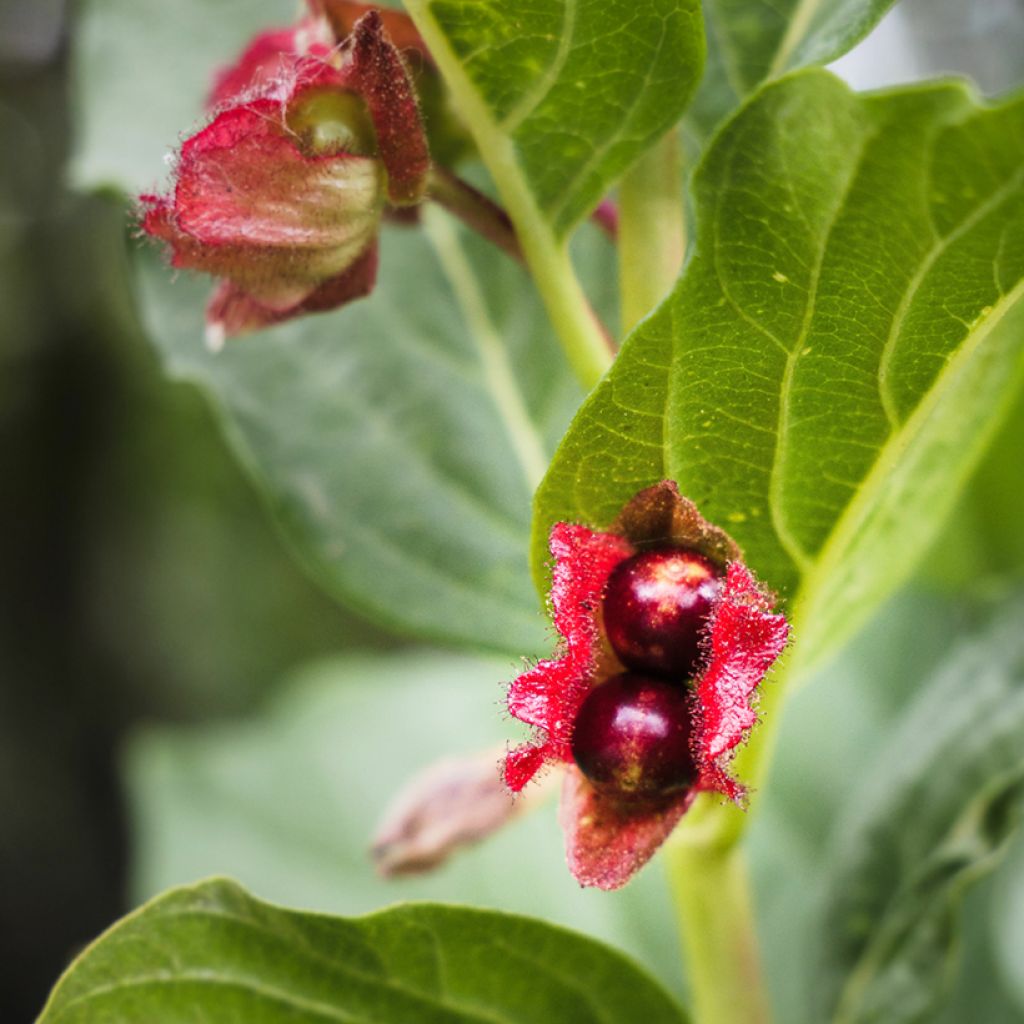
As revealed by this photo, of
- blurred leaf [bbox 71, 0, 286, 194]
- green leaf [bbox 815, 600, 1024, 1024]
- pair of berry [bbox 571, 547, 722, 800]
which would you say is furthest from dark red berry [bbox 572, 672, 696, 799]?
blurred leaf [bbox 71, 0, 286, 194]

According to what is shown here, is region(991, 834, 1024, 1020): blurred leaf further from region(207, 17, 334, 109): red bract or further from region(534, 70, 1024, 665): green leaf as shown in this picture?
region(207, 17, 334, 109): red bract

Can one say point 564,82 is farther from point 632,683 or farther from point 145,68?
point 145,68

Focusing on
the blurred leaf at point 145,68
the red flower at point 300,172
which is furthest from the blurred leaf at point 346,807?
the red flower at point 300,172

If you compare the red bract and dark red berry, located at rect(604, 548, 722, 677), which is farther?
the red bract

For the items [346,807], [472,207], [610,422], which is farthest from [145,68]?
[346,807]

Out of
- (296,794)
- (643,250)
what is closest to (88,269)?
(296,794)

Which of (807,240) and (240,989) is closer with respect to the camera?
(807,240)

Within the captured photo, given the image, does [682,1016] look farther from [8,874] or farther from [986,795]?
[8,874]
